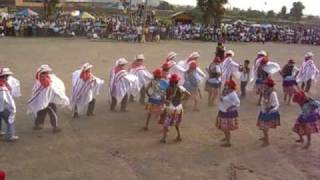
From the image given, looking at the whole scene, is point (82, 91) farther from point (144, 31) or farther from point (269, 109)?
point (144, 31)

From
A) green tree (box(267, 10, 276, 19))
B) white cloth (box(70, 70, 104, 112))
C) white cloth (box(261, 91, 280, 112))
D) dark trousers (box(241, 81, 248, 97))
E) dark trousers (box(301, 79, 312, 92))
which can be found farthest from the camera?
green tree (box(267, 10, 276, 19))

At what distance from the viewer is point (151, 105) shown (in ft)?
43.9

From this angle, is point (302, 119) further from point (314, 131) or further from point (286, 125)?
point (286, 125)

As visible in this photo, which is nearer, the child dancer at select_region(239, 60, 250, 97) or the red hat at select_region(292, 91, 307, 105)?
the red hat at select_region(292, 91, 307, 105)

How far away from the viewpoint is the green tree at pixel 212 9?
4488 centimetres

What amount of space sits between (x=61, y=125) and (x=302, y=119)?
5567 mm

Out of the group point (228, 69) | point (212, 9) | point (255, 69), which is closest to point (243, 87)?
point (255, 69)

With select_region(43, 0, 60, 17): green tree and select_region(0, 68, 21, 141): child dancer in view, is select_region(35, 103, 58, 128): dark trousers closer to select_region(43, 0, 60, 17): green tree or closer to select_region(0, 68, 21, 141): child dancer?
select_region(0, 68, 21, 141): child dancer

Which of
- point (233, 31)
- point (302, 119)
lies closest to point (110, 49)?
point (233, 31)

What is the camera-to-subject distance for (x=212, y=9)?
45.0 metres

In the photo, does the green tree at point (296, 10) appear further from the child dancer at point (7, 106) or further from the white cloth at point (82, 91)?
the child dancer at point (7, 106)

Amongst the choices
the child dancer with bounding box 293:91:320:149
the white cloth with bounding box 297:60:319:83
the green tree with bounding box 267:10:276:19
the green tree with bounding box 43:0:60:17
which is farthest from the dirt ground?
the green tree with bounding box 267:10:276:19

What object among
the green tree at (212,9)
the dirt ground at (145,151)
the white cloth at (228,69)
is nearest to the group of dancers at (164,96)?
the dirt ground at (145,151)

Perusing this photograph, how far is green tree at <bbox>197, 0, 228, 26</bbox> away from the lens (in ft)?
147
